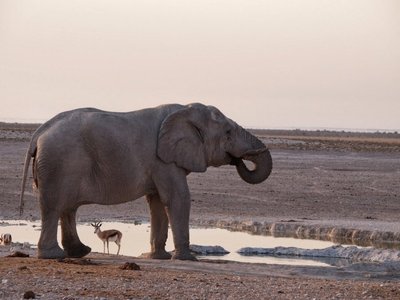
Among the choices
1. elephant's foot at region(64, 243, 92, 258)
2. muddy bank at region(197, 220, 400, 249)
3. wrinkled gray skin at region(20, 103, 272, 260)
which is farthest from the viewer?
muddy bank at region(197, 220, 400, 249)

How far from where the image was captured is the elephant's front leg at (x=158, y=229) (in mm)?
20047

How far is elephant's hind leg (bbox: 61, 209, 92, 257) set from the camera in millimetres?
19391

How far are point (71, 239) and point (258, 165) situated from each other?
371 cm

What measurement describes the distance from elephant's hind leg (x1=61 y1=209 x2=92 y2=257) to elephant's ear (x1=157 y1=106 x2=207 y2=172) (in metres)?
1.69

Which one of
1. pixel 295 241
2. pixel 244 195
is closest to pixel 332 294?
pixel 295 241

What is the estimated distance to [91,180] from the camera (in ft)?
63.1

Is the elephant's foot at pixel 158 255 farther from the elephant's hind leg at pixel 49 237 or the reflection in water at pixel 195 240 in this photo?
the elephant's hind leg at pixel 49 237

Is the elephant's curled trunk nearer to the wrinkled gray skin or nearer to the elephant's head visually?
the elephant's head

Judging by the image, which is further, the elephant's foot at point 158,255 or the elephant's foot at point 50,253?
the elephant's foot at point 158,255

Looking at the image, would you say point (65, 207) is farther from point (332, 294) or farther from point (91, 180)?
point (332, 294)

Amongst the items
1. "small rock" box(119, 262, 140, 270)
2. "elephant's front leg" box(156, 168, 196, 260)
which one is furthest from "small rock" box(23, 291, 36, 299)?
"elephant's front leg" box(156, 168, 196, 260)

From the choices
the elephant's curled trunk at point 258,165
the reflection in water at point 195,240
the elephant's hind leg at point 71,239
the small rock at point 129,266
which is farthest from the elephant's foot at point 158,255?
the small rock at point 129,266

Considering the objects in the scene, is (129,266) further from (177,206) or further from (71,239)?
(177,206)

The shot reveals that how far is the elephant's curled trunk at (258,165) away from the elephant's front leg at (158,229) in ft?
5.59
